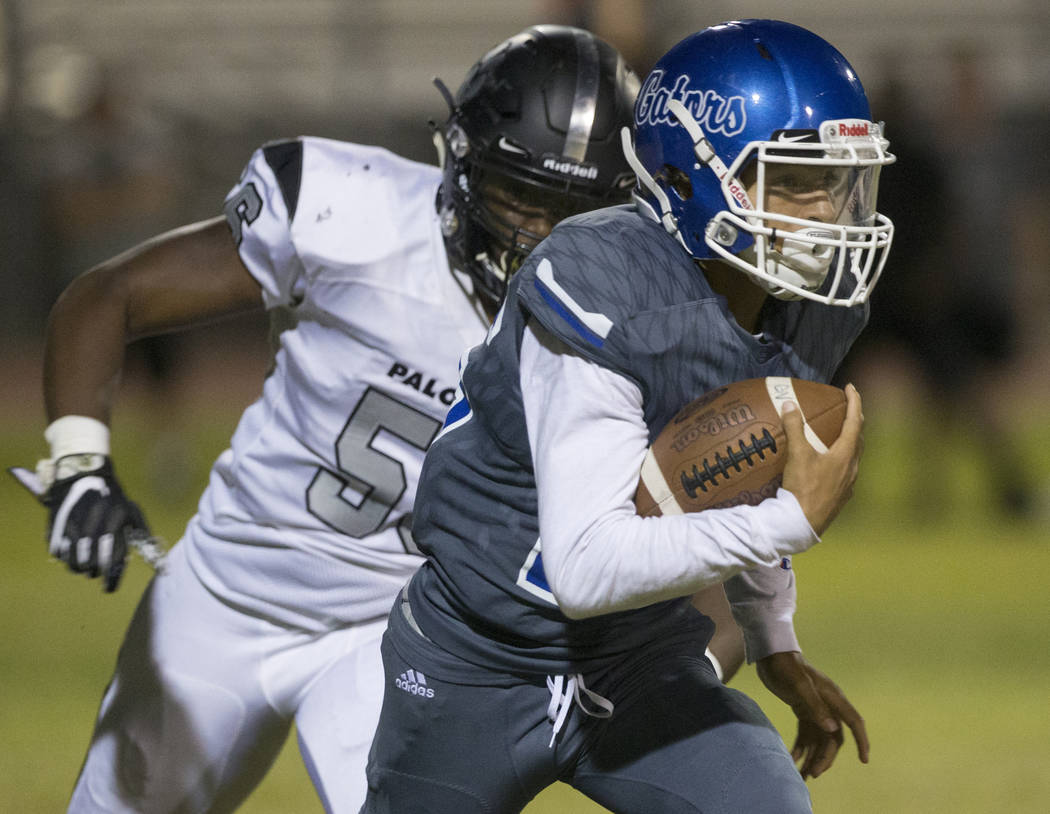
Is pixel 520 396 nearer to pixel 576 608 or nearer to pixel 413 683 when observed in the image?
pixel 576 608

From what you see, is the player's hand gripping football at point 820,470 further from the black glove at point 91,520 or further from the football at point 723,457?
the black glove at point 91,520

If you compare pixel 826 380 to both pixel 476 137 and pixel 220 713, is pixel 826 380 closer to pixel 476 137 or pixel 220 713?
pixel 476 137

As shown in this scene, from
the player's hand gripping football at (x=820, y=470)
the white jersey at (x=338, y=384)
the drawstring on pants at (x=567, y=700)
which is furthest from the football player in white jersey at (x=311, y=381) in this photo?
the player's hand gripping football at (x=820, y=470)

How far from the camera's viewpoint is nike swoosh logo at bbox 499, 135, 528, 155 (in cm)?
246

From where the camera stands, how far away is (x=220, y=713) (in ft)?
8.37

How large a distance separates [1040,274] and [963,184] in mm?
5249

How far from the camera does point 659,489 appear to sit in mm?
1825

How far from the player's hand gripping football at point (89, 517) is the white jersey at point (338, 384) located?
0.26 meters

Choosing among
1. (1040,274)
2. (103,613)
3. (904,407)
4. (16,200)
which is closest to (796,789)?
(103,613)

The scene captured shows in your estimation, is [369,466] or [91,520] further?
[369,466]

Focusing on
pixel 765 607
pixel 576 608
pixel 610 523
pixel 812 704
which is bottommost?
pixel 812 704

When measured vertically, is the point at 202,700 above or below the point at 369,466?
below

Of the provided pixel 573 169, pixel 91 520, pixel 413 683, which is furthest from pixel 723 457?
pixel 91 520

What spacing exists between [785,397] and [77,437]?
1.27m
